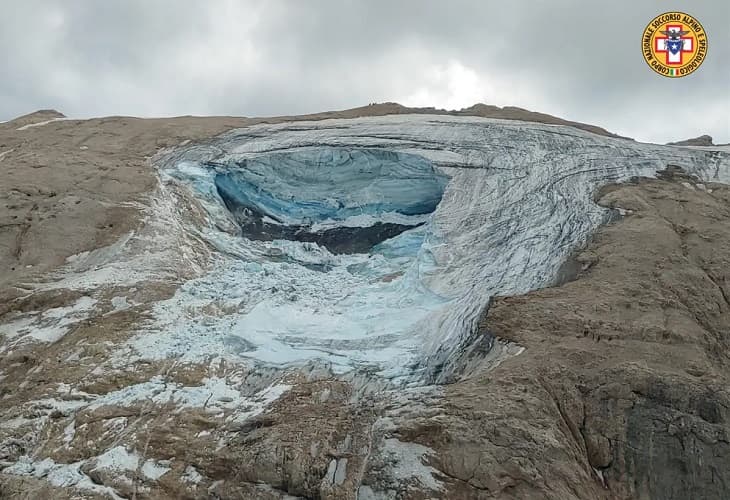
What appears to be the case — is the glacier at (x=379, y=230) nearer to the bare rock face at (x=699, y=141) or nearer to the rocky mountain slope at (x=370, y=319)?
the rocky mountain slope at (x=370, y=319)

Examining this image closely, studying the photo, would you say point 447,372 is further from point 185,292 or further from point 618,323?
point 185,292

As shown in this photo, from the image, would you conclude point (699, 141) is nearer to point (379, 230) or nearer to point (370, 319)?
point (379, 230)

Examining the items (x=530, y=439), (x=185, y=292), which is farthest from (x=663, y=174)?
(x=185, y=292)

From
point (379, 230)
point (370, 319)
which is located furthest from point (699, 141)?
point (370, 319)

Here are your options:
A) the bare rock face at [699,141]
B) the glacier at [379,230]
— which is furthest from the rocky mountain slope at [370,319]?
the bare rock face at [699,141]

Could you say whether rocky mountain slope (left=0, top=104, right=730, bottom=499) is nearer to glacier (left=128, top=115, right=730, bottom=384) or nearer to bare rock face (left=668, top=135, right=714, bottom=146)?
glacier (left=128, top=115, right=730, bottom=384)

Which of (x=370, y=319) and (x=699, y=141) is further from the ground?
(x=699, y=141)
